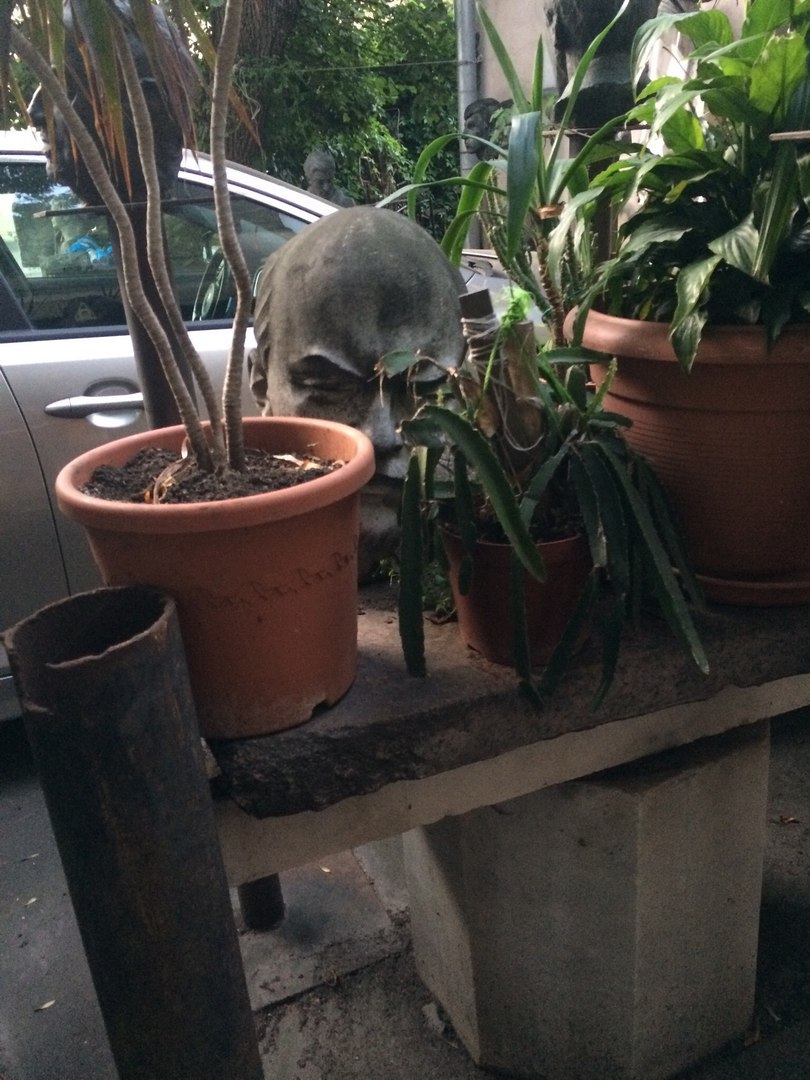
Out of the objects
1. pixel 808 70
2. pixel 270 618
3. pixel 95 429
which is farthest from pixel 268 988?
pixel 808 70

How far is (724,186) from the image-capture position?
124cm

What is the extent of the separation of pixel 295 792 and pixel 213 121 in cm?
77

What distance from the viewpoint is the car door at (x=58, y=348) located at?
94.4 inches

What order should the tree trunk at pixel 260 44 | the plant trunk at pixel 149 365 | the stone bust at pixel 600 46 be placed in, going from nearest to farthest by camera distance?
the plant trunk at pixel 149 365 → the stone bust at pixel 600 46 → the tree trunk at pixel 260 44

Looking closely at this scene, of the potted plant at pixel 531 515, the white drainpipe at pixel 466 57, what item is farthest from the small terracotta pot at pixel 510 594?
the white drainpipe at pixel 466 57

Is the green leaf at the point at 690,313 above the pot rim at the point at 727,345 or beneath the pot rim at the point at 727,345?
above

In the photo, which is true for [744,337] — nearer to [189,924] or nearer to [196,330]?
[189,924]

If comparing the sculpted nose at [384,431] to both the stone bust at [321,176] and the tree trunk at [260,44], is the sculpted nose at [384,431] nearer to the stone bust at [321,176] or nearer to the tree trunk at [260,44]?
the stone bust at [321,176]

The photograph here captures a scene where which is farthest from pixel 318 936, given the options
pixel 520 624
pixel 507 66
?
pixel 507 66

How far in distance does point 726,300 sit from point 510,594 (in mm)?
500

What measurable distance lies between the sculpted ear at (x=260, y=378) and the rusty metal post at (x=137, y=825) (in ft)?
1.79

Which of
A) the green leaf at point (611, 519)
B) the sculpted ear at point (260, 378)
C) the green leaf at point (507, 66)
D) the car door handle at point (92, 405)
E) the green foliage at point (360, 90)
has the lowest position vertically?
the car door handle at point (92, 405)

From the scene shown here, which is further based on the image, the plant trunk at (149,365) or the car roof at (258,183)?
the car roof at (258,183)

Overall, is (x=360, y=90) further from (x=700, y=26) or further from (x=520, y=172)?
(x=520, y=172)
